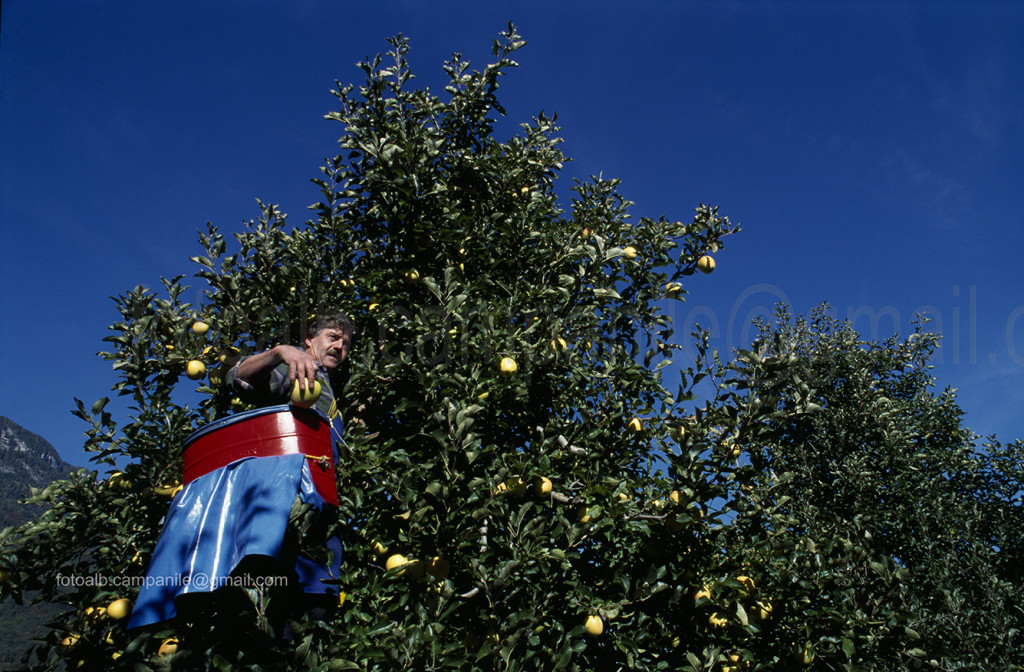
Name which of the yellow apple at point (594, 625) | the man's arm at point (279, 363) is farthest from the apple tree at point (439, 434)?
the man's arm at point (279, 363)

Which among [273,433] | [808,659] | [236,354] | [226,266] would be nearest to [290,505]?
[273,433]

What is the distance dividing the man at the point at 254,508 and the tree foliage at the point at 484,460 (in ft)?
0.47

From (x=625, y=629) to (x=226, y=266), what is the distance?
3440mm

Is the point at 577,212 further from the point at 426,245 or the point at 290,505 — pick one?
the point at 290,505

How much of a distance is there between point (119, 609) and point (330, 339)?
186 cm

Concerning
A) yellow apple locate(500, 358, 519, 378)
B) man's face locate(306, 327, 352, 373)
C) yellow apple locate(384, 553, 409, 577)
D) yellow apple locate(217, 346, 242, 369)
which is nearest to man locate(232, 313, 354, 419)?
man's face locate(306, 327, 352, 373)

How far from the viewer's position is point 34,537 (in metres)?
3.38

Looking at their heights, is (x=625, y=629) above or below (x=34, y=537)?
below

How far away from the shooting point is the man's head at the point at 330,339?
340cm

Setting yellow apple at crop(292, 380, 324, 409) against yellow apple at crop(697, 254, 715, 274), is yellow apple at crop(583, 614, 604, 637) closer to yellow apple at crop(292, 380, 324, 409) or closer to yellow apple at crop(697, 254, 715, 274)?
yellow apple at crop(292, 380, 324, 409)

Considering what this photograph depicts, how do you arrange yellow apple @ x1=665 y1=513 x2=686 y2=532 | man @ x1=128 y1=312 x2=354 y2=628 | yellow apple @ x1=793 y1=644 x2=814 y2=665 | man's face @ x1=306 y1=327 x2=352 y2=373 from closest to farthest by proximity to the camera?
man @ x1=128 y1=312 x2=354 y2=628 → yellow apple @ x1=665 y1=513 x2=686 y2=532 → yellow apple @ x1=793 y1=644 x2=814 y2=665 → man's face @ x1=306 y1=327 x2=352 y2=373

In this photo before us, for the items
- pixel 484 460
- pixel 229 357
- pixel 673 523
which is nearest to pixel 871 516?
pixel 673 523

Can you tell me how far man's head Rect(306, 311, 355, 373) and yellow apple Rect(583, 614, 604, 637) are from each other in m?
2.03

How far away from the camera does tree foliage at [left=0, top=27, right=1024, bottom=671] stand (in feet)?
8.96
